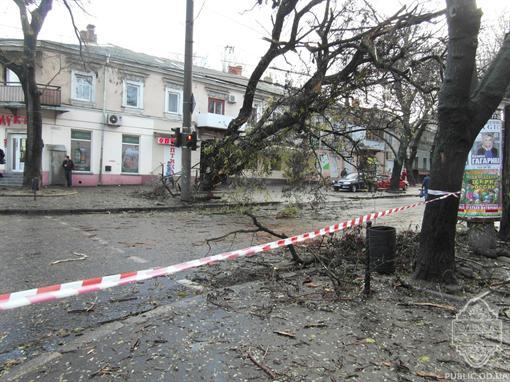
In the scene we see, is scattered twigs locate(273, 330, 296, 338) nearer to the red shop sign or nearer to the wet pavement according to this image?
the wet pavement

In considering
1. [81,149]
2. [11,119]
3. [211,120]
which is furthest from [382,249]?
[211,120]

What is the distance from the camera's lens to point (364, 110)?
46.2 feet

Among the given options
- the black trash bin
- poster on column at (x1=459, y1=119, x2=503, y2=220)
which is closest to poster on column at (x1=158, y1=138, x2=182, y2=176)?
poster on column at (x1=459, y1=119, x2=503, y2=220)

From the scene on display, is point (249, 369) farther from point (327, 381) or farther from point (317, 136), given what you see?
point (317, 136)

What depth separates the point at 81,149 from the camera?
81.7 feet

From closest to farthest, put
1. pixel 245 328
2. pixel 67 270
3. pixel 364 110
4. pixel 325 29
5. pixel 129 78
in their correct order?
pixel 245 328
pixel 67 270
pixel 325 29
pixel 364 110
pixel 129 78

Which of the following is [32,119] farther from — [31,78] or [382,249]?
[382,249]

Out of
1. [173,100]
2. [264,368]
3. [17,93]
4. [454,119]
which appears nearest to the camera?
[264,368]

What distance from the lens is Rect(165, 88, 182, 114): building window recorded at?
94.5ft

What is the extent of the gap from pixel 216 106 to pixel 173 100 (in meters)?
3.79

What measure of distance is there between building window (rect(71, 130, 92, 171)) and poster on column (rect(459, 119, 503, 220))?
22.4 meters

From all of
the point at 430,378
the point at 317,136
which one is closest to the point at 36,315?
the point at 430,378

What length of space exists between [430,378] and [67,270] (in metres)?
5.19

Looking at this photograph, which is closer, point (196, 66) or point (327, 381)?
point (327, 381)
